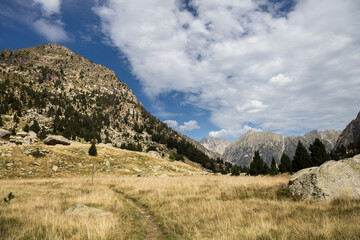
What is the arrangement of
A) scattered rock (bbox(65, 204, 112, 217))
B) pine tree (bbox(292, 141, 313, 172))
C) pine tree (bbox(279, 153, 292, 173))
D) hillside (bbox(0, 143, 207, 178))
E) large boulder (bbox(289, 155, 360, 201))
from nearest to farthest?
scattered rock (bbox(65, 204, 112, 217)) → large boulder (bbox(289, 155, 360, 201)) → hillside (bbox(0, 143, 207, 178)) → pine tree (bbox(292, 141, 313, 172)) → pine tree (bbox(279, 153, 292, 173))

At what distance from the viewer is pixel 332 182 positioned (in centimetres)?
819

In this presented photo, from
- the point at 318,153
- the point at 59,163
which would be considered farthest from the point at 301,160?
the point at 59,163

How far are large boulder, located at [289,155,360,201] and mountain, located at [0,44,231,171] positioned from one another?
82257 millimetres

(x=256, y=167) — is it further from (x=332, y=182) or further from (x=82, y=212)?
(x=82, y=212)

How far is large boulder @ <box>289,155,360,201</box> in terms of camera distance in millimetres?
7734

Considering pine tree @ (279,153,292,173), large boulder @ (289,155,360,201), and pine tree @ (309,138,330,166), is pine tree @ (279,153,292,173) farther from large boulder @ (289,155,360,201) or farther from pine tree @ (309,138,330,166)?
large boulder @ (289,155,360,201)

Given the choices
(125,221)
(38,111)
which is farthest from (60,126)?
(125,221)

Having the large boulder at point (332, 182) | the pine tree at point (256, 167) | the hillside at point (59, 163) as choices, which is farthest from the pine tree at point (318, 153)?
the large boulder at point (332, 182)

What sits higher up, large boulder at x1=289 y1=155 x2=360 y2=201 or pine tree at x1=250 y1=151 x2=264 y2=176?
large boulder at x1=289 y1=155 x2=360 y2=201

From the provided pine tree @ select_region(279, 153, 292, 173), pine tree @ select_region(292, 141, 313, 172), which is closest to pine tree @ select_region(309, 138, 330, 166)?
pine tree @ select_region(292, 141, 313, 172)

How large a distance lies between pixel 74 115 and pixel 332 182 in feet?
505

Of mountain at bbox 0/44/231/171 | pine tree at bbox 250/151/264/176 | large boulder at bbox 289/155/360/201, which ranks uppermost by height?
mountain at bbox 0/44/231/171

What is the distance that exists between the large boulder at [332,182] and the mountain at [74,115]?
82.3m

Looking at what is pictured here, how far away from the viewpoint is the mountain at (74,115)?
322 feet
